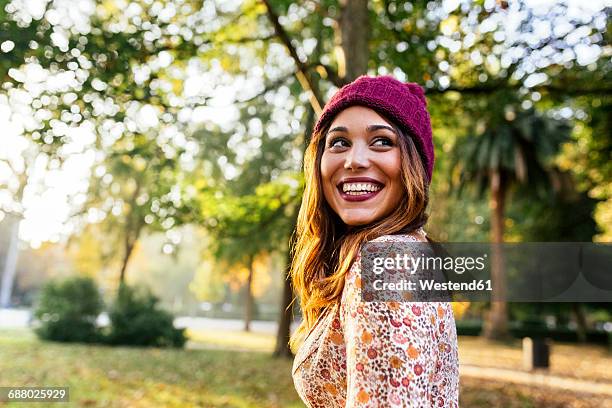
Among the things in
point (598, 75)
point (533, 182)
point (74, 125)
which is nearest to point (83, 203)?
point (74, 125)

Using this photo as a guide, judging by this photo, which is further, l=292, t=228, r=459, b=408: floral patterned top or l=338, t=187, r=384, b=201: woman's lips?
l=338, t=187, r=384, b=201: woman's lips

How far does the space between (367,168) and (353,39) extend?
14.9 ft

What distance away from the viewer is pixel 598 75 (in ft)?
24.7

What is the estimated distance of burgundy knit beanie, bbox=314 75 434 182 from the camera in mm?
1686

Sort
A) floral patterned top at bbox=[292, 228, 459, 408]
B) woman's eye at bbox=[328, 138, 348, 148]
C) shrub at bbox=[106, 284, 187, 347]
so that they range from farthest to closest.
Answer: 1. shrub at bbox=[106, 284, 187, 347]
2. woman's eye at bbox=[328, 138, 348, 148]
3. floral patterned top at bbox=[292, 228, 459, 408]

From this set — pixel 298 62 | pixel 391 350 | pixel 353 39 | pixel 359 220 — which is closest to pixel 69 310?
pixel 298 62

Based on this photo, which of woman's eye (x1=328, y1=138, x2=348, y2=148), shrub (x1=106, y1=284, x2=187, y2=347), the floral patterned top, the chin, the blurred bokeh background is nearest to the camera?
the floral patterned top

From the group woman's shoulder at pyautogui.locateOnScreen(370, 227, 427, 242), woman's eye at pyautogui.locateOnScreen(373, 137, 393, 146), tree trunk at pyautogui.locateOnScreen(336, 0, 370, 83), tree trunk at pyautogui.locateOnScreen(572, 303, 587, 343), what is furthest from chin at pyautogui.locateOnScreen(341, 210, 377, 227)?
tree trunk at pyautogui.locateOnScreen(572, 303, 587, 343)

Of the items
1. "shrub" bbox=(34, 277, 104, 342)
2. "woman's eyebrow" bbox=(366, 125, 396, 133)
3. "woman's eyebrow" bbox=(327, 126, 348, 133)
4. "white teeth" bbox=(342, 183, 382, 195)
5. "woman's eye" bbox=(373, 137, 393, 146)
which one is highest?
"woman's eyebrow" bbox=(327, 126, 348, 133)

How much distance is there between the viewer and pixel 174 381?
1098cm

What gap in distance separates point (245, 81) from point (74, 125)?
270 inches

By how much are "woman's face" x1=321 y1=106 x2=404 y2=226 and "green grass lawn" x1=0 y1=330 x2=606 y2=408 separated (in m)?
8.03

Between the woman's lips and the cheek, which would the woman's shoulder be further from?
the cheek

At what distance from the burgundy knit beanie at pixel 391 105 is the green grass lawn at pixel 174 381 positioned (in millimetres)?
8067
